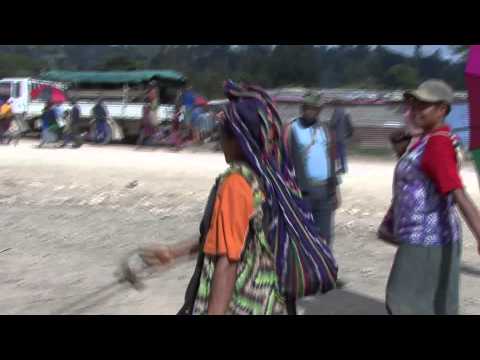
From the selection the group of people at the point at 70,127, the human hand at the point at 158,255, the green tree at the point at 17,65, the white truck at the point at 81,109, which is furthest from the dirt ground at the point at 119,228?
the green tree at the point at 17,65

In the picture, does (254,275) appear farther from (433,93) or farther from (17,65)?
(17,65)

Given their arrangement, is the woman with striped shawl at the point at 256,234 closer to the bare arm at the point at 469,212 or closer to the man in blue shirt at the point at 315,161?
the bare arm at the point at 469,212

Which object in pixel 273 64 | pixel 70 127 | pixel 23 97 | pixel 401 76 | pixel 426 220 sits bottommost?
pixel 426 220

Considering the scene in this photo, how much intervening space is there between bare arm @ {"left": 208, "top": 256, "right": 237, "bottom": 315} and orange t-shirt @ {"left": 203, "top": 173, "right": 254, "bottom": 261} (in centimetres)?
4

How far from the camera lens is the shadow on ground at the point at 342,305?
5273mm

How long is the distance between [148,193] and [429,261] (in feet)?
26.5

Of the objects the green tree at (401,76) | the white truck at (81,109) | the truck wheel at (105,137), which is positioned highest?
the green tree at (401,76)

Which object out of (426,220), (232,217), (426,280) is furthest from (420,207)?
(232,217)

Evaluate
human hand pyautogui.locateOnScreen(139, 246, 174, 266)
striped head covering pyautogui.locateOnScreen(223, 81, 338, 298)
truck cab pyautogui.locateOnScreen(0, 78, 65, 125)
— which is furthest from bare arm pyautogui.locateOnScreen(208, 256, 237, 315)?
truck cab pyautogui.locateOnScreen(0, 78, 65, 125)

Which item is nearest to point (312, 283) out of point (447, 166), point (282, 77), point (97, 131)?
point (447, 166)

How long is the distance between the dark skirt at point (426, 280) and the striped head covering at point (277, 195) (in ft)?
3.15

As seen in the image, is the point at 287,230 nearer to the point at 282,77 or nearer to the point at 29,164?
the point at 29,164

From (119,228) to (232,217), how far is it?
7.02 metres

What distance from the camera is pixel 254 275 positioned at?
245 centimetres
